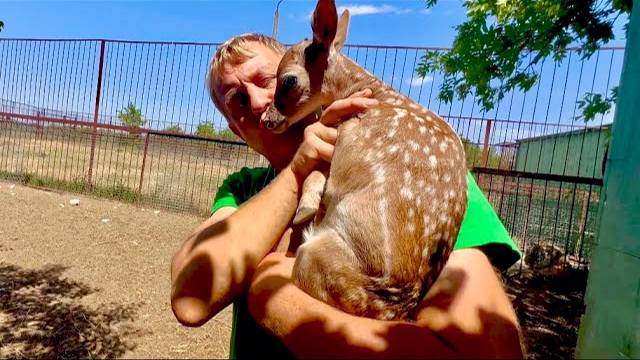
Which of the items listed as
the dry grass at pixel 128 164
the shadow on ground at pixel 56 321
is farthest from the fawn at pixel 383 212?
the dry grass at pixel 128 164

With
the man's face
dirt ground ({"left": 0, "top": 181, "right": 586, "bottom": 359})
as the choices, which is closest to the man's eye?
the man's face

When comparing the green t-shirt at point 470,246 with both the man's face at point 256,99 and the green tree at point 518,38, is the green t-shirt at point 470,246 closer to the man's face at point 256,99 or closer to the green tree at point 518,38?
the man's face at point 256,99

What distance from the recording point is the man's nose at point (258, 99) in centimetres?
261

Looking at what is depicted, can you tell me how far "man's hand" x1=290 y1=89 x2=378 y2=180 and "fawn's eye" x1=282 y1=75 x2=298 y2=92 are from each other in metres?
0.41

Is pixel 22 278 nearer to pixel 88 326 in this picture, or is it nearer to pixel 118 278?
pixel 118 278

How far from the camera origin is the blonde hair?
255 cm

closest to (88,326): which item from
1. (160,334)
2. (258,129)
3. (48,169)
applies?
(160,334)

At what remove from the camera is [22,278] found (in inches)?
288

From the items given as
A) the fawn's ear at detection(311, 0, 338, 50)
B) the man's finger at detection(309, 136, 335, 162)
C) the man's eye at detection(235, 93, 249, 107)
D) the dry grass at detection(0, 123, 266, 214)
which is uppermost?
the fawn's ear at detection(311, 0, 338, 50)

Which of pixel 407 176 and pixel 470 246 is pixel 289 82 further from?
pixel 470 246

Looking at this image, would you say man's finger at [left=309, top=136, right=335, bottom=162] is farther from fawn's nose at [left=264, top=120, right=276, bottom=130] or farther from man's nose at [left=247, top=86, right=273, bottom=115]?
man's nose at [left=247, top=86, right=273, bottom=115]

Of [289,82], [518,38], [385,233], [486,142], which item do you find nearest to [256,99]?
[289,82]

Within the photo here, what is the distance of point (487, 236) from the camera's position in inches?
75.1

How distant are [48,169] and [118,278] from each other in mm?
8929
